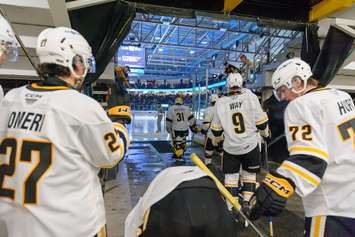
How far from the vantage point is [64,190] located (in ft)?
3.71

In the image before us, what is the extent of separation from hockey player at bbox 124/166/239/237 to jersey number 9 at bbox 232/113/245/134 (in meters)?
2.15

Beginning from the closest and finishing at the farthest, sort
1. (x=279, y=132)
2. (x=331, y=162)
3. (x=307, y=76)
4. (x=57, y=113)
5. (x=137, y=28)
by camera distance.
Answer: (x=57, y=113), (x=331, y=162), (x=307, y=76), (x=279, y=132), (x=137, y=28)

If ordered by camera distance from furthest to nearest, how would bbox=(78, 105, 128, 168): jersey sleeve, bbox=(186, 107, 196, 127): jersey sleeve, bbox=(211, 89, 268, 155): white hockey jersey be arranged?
bbox=(186, 107, 196, 127): jersey sleeve, bbox=(211, 89, 268, 155): white hockey jersey, bbox=(78, 105, 128, 168): jersey sleeve

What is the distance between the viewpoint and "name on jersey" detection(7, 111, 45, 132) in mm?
1102

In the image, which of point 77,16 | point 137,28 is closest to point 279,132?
point 77,16

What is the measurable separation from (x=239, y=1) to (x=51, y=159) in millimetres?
3474

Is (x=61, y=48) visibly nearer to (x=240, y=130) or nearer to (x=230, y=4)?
(x=240, y=130)

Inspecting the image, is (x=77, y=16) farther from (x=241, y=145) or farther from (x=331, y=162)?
(x=331, y=162)

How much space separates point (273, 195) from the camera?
52.7 inches

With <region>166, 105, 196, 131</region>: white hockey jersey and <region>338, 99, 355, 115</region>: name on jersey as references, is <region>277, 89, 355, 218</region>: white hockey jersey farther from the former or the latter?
<region>166, 105, 196, 131</region>: white hockey jersey

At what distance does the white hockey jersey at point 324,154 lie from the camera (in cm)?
128

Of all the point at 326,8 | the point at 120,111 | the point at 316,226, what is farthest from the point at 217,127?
the point at 326,8

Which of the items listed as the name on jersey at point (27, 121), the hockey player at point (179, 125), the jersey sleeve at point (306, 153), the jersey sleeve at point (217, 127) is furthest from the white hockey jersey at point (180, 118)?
the name on jersey at point (27, 121)

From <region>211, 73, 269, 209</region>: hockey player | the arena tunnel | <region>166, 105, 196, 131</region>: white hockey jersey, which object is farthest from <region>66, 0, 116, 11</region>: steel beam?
<region>166, 105, 196, 131</region>: white hockey jersey
